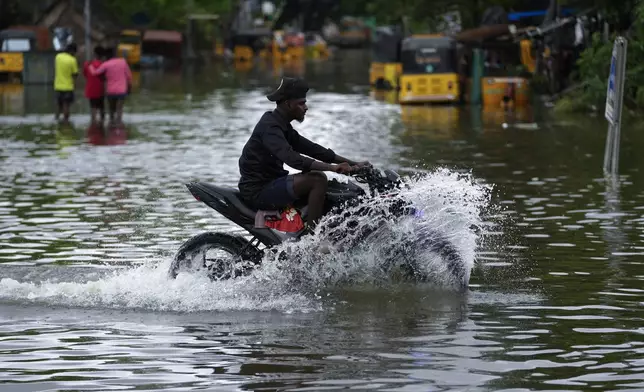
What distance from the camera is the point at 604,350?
9.25 meters

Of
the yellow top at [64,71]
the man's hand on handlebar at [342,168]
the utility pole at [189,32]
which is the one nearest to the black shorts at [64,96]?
the yellow top at [64,71]

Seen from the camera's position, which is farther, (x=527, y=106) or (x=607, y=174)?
(x=527, y=106)

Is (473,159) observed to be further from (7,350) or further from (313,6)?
(313,6)

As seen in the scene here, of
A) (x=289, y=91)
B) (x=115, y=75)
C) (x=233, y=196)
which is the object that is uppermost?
(x=289, y=91)

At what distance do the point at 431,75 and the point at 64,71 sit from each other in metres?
11.1

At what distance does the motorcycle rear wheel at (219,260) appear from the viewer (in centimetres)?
1133

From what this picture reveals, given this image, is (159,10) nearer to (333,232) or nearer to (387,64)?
(387,64)

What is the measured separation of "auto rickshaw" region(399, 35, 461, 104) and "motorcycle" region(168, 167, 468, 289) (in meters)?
27.6

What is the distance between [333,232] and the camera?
36.7ft

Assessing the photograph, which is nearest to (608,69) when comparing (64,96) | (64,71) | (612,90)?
(612,90)

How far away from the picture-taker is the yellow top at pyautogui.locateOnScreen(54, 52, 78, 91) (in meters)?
31.5

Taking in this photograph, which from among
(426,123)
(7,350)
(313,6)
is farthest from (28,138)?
(313,6)

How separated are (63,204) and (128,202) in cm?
76

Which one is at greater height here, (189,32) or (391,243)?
(391,243)
